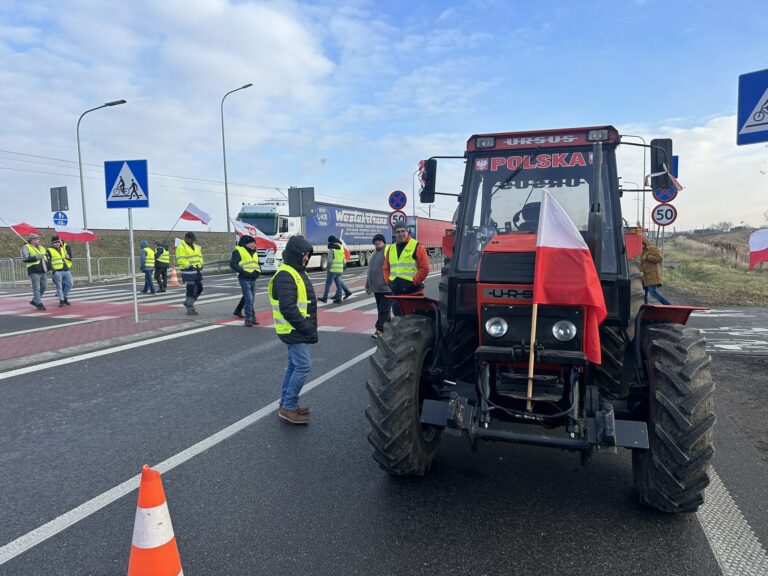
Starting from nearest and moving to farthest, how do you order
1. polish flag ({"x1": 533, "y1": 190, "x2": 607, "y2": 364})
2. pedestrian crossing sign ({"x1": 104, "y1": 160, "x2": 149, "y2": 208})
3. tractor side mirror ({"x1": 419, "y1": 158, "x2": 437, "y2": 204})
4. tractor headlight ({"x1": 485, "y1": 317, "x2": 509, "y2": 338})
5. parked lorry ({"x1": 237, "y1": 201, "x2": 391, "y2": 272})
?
polish flag ({"x1": 533, "y1": 190, "x2": 607, "y2": 364}) → tractor headlight ({"x1": 485, "y1": 317, "x2": 509, "y2": 338}) → tractor side mirror ({"x1": 419, "y1": 158, "x2": 437, "y2": 204}) → pedestrian crossing sign ({"x1": 104, "y1": 160, "x2": 149, "y2": 208}) → parked lorry ({"x1": 237, "y1": 201, "x2": 391, "y2": 272})

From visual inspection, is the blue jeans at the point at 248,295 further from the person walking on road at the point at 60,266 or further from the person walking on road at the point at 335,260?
the person walking on road at the point at 60,266

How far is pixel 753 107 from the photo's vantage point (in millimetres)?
4824

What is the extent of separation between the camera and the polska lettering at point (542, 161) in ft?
14.0

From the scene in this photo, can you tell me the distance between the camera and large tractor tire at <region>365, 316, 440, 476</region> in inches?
141

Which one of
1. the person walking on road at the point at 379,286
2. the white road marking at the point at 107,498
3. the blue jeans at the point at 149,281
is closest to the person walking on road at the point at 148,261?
the blue jeans at the point at 149,281

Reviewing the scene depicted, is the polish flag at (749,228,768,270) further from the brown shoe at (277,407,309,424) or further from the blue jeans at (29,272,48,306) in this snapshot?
the blue jeans at (29,272,48,306)

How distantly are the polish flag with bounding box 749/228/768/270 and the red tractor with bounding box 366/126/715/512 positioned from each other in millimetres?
6200

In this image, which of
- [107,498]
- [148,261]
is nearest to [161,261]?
[148,261]

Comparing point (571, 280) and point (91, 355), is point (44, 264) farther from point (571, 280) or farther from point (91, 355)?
point (571, 280)

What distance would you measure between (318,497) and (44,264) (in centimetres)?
1268

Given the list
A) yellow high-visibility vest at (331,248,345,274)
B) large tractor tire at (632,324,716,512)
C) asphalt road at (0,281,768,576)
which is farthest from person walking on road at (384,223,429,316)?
yellow high-visibility vest at (331,248,345,274)

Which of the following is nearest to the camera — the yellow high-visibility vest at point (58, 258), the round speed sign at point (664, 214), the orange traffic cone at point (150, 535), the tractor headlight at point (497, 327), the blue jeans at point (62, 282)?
the orange traffic cone at point (150, 535)

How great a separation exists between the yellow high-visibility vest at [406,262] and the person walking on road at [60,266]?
10.0 meters

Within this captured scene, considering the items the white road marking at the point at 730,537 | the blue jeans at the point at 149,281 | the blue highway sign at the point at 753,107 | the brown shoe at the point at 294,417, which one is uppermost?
the blue highway sign at the point at 753,107
